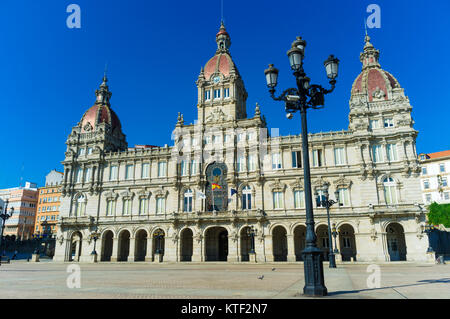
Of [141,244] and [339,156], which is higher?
[339,156]

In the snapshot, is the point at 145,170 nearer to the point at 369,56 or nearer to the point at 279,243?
the point at 279,243

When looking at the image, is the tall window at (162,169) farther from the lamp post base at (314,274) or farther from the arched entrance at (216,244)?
the lamp post base at (314,274)

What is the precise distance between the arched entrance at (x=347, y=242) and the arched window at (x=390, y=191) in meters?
6.06

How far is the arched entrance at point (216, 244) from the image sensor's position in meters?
48.3

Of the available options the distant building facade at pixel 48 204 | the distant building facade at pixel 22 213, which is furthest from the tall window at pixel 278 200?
the distant building facade at pixel 22 213

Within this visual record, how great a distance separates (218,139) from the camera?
168 ft

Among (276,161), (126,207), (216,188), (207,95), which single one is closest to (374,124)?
(276,161)

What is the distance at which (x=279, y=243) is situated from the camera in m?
47.0

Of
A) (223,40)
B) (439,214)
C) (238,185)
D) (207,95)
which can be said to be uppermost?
(223,40)

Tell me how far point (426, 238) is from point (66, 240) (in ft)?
170

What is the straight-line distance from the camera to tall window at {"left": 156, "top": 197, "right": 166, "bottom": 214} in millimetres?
50856

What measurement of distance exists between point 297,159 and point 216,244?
17233mm
